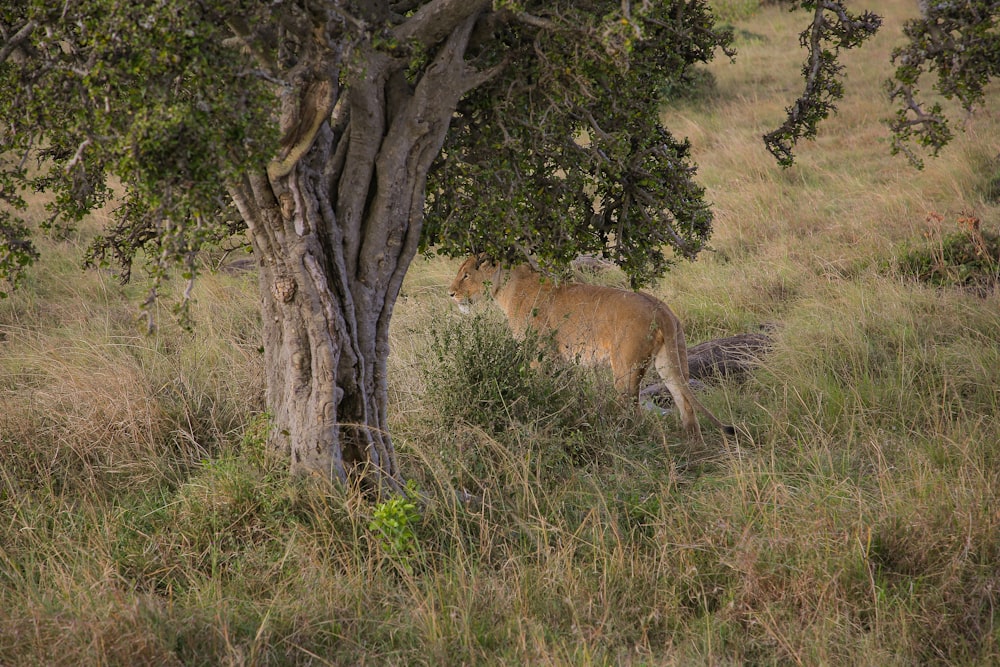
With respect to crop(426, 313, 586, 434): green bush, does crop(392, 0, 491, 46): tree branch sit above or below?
above

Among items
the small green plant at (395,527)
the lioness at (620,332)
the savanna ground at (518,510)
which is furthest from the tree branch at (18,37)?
the lioness at (620,332)

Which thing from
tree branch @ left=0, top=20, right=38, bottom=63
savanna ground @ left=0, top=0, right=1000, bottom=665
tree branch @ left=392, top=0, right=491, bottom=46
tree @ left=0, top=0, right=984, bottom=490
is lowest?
savanna ground @ left=0, top=0, right=1000, bottom=665

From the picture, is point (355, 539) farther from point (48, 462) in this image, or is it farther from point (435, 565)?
point (48, 462)

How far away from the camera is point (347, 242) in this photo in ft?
15.6

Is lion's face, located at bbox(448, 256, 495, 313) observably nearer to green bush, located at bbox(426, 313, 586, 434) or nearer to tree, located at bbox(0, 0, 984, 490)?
green bush, located at bbox(426, 313, 586, 434)

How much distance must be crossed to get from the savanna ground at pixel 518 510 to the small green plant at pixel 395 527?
21mm

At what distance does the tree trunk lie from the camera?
14.7 feet

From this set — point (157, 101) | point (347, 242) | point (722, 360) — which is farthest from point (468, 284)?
point (157, 101)

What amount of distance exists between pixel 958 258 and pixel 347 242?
6.87 meters

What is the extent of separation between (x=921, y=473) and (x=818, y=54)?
92.2 inches

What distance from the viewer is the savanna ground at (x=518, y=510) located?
12.7 ft

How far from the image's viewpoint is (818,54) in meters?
4.91

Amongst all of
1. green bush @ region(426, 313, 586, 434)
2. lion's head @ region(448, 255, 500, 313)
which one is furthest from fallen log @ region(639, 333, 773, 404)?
lion's head @ region(448, 255, 500, 313)

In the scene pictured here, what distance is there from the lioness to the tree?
943mm
